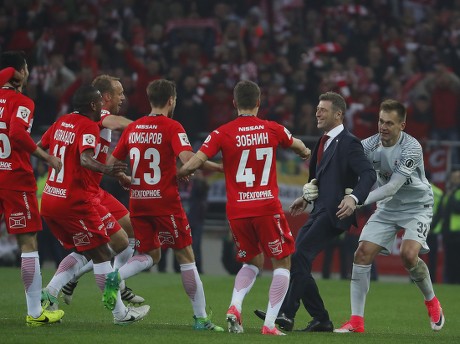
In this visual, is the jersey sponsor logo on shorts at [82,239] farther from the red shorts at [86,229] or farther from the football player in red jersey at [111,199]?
the football player in red jersey at [111,199]

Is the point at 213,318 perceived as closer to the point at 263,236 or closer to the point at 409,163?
the point at 263,236

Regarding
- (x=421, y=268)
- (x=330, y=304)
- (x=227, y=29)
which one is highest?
(x=227, y=29)

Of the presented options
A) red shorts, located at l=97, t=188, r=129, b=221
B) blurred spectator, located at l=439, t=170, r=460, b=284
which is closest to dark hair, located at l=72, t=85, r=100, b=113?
red shorts, located at l=97, t=188, r=129, b=221

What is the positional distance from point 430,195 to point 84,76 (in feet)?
38.2

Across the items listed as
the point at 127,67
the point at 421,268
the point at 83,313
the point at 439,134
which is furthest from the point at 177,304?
the point at 127,67

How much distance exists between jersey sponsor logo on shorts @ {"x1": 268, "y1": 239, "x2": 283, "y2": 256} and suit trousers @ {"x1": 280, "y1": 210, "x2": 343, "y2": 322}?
462 millimetres

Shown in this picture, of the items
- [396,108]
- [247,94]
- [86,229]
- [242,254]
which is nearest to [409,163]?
[396,108]

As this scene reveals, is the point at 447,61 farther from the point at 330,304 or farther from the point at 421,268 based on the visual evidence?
the point at 421,268

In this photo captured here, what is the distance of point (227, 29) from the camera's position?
22766mm

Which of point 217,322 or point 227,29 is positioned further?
point 227,29

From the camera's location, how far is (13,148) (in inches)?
371

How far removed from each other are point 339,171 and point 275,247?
105cm

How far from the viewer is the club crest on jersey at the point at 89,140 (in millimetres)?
9273

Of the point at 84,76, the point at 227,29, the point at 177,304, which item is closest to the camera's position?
the point at 177,304
